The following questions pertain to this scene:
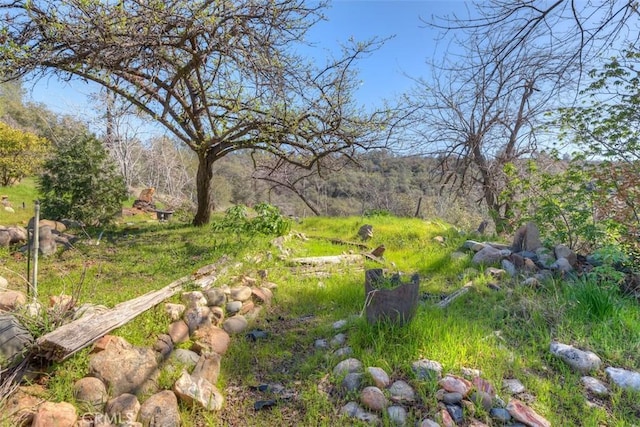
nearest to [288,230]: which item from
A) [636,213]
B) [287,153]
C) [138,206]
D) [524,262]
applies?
[287,153]

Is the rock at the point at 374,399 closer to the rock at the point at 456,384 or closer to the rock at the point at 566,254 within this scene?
the rock at the point at 456,384

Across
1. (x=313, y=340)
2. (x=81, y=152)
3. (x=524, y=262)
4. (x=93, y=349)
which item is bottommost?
(x=313, y=340)

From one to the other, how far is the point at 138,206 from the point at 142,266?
640 cm

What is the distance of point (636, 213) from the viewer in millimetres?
3582

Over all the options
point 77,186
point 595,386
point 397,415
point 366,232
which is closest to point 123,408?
point 397,415

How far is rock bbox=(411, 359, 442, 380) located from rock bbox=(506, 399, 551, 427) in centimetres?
38

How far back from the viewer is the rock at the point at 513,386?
6.42ft

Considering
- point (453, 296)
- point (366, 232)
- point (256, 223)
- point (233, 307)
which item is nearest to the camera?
point (233, 307)

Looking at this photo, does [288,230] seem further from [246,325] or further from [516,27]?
[516,27]

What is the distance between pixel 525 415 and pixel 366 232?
→ 4930 mm

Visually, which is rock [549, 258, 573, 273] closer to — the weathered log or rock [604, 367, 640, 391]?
the weathered log

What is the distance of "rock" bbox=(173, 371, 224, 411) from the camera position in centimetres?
197

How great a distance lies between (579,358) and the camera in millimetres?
2158

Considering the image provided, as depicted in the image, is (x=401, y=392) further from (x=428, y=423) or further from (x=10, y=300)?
(x=10, y=300)
